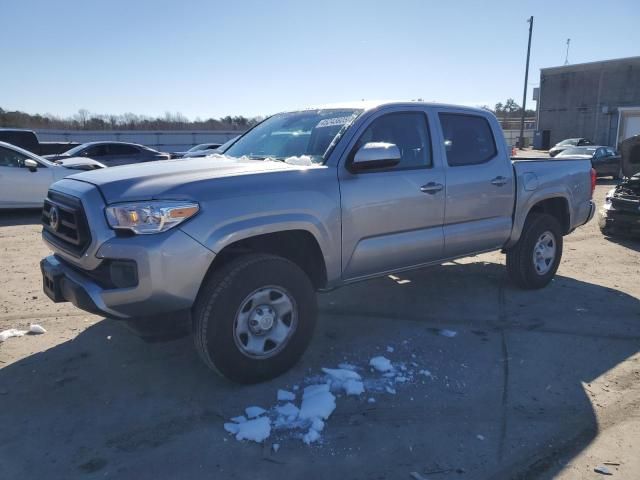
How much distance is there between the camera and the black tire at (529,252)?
561 centimetres

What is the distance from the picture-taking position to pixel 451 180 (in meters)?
4.60

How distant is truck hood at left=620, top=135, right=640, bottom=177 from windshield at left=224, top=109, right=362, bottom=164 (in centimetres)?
684

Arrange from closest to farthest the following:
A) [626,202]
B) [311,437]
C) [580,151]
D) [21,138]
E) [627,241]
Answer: [311,437], [626,202], [627,241], [21,138], [580,151]

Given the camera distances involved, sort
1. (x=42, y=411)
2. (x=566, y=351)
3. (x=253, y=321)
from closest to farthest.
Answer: (x=42, y=411) → (x=253, y=321) → (x=566, y=351)

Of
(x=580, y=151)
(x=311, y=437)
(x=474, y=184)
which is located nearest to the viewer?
(x=311, y=437)

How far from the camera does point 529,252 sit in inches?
222

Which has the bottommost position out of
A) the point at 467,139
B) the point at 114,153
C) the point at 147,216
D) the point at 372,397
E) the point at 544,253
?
the point at 372,397

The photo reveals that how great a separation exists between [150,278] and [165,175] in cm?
78

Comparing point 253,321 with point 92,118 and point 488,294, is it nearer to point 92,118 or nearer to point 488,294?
point 488,294

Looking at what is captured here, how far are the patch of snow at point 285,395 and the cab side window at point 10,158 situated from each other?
954 cm

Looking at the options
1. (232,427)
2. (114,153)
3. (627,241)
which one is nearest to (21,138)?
(114,153)

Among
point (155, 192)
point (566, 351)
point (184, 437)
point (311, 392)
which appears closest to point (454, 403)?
point (311, 392)

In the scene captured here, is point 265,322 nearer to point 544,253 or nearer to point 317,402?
point 317,402

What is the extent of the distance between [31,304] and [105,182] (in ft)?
8.76
